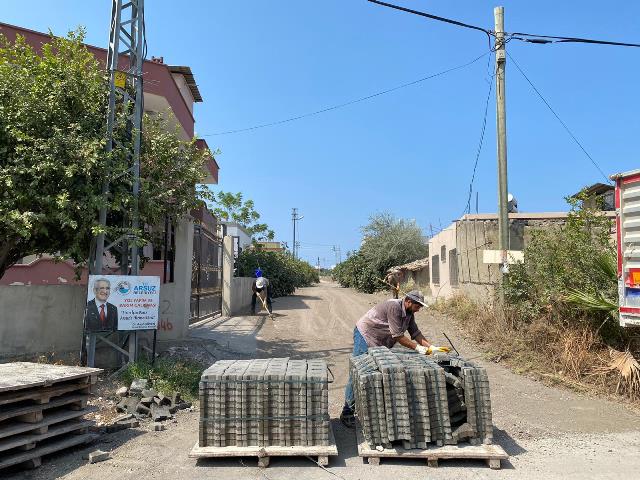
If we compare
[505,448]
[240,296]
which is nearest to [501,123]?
[505,448]

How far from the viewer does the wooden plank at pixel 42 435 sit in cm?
452

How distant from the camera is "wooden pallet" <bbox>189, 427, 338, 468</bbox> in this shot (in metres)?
4.72

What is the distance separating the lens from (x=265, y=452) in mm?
4730

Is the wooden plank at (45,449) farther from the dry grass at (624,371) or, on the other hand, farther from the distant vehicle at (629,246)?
the dry grass at (624,371)

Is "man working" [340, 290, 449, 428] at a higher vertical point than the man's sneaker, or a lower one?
higher

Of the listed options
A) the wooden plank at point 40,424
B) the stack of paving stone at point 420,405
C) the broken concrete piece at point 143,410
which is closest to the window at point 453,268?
the stack of paving stone at point 420,405

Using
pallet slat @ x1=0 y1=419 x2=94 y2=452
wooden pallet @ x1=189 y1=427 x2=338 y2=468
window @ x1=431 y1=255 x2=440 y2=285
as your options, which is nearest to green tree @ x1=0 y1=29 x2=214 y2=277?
pallet slat @ x1=0 y1=419 x2=94 y2=452

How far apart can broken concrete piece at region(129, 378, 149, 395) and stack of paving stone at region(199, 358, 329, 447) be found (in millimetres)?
2198

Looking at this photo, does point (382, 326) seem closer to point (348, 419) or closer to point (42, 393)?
point (348, 419)

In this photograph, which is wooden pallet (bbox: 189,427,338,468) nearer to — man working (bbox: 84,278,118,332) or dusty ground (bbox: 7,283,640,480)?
dusty ground (bbox: 7,283,640,480)

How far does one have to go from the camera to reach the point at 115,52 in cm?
812

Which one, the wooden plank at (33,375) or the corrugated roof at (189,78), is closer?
the wooden plank at (33,375)

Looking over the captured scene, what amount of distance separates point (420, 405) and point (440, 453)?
1.52 ft

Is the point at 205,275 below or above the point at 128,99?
below
